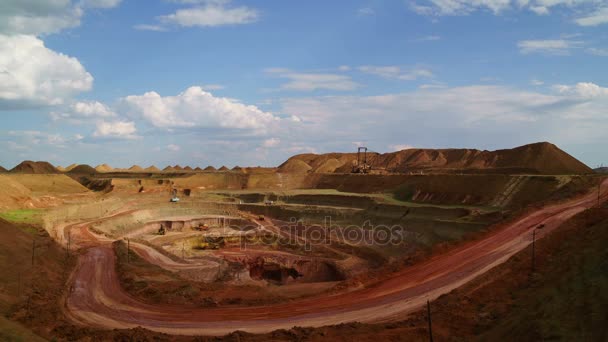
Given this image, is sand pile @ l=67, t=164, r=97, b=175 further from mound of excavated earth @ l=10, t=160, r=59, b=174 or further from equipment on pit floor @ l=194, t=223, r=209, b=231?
equipment on pit floor @ l=194, t=223, r=209, b=231

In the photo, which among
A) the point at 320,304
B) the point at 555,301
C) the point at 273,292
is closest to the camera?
the point at 555,301

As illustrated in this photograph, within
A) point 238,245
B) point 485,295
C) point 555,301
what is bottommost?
point 238,245

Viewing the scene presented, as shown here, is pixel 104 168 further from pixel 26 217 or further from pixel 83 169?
pixel 26 217

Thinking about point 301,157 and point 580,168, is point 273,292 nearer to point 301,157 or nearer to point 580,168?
point 580,168

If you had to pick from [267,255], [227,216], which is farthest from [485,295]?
[227,216]

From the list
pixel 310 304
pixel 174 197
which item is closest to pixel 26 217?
pixel 174 197

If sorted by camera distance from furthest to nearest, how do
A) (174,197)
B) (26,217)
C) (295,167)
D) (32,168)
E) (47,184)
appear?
1. (295,167)
2. (32,168)
3. (47,184)
4. (174,197)
5. (26,217)

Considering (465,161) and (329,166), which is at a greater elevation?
(465,161)
